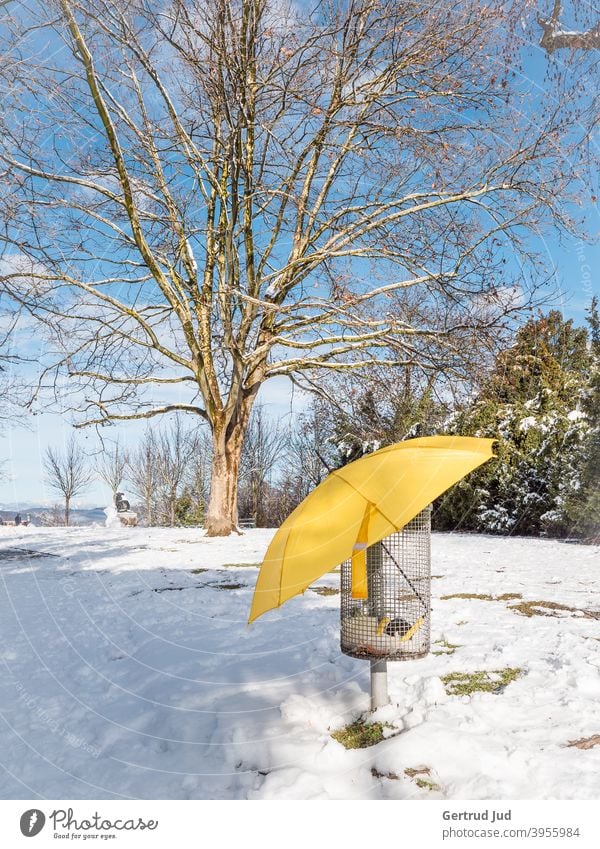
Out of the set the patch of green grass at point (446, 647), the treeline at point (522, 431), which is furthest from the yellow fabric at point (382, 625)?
the treeline at point (522, 431)

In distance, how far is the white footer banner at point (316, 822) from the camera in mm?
2301

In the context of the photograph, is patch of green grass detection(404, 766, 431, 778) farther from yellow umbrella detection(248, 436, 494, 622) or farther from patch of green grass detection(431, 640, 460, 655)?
patch of green grass detection(431, 640, 460, 655)

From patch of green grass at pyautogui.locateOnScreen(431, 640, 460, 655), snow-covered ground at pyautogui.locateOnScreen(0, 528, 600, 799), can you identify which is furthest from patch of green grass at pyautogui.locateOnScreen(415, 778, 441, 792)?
patch of green grass at pyautogui.locateOnScreen(431, 640, 460, 655)

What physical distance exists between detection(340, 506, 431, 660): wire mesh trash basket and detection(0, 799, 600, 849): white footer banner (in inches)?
40.0

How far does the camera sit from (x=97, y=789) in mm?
3285

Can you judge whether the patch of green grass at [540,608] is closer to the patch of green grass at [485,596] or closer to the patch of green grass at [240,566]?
the patch of green grass at [485,596]

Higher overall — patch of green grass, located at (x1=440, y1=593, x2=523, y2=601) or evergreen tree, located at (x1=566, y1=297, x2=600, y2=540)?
evergreen tree, located at (x1=566, y1=297, x2=600, y2=540)

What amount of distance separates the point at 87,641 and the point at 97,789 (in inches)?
106

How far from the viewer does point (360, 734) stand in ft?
11.0

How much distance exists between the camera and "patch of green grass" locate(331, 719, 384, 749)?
3262 mm

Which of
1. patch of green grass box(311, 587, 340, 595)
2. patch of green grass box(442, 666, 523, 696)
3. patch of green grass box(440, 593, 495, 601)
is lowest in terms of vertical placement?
patch of green grass box(442, 666, 523, 696)

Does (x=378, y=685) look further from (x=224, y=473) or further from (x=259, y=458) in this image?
(x=259, y=458)

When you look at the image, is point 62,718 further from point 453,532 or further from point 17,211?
point 453,532

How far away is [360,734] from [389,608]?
2.27 ft
